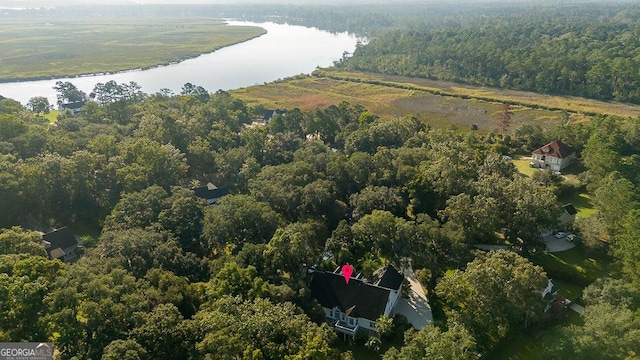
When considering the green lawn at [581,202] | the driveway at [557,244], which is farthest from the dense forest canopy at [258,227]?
the driveway at [557,244]

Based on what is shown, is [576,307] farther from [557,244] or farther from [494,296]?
[557,244]

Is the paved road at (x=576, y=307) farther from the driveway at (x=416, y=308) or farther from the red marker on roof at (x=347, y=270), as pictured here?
the red marker on roof at (x=347, y=270)

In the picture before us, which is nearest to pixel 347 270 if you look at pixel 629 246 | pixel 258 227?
pixel 258 227

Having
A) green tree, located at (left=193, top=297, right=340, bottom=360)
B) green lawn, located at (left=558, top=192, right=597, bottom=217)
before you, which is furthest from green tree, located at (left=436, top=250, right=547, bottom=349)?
green lawn, located at (left=558, top=192, right=597, bottom=217)

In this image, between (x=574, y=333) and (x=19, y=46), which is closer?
(x=574, y=333)

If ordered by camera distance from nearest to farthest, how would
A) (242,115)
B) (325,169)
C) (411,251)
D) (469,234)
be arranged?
(411,251) → (469,234) → (325,169) → (242,115)

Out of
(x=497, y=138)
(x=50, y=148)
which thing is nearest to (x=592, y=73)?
(x=497, y=138)

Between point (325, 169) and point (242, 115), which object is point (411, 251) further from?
point (242, 115)
